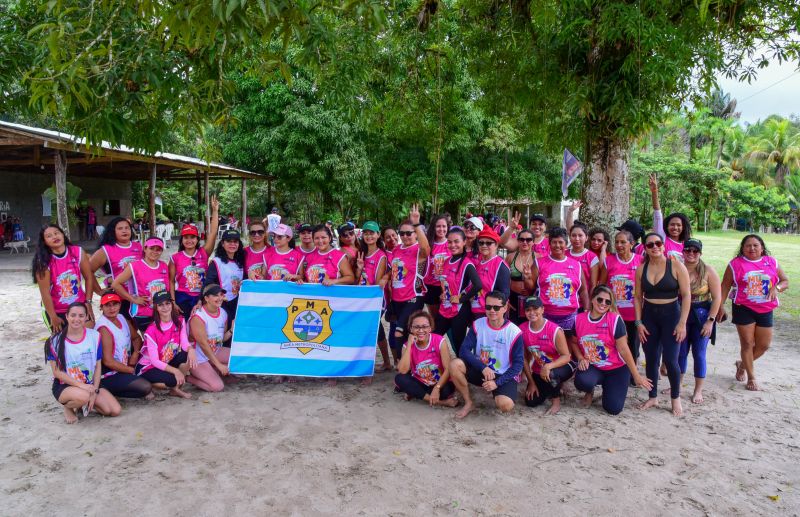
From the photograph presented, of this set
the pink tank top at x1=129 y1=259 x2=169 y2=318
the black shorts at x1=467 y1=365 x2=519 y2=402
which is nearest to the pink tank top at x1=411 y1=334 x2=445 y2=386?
the black shorts at x1=467 y1=365 x2=519 y2=402

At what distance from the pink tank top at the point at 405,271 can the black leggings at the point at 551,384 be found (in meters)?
1.49

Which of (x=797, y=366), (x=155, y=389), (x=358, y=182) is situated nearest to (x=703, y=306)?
(x=797, y=366)

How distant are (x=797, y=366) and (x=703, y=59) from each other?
12.2 feet

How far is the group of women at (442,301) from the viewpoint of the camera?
15.3 ft

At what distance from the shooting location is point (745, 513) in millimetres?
3162

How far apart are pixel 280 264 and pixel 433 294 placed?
166 centimetres

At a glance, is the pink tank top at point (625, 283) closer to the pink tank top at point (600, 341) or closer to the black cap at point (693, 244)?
the black cap at point (693, 244)

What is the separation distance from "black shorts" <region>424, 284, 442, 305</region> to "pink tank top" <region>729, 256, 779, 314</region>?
9.79 feet

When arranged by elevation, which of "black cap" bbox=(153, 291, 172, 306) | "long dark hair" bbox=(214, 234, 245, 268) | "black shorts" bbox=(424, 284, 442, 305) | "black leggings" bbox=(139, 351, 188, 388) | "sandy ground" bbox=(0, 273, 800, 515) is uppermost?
"long dark hair" bbox=(214, 234, 245, 268)

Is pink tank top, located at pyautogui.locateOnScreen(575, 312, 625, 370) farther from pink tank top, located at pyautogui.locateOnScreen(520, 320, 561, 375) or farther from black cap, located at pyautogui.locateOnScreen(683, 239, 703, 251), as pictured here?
black cap, located at pyautogui.locateOnScreen(683, 239, 703, 251)

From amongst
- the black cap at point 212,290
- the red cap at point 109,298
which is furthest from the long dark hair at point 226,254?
the red cap at point 109,298

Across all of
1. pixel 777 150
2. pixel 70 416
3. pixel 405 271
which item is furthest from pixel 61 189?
pixel 777 150

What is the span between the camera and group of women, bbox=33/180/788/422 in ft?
15.3

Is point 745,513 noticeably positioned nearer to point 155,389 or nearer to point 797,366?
point 797,366
